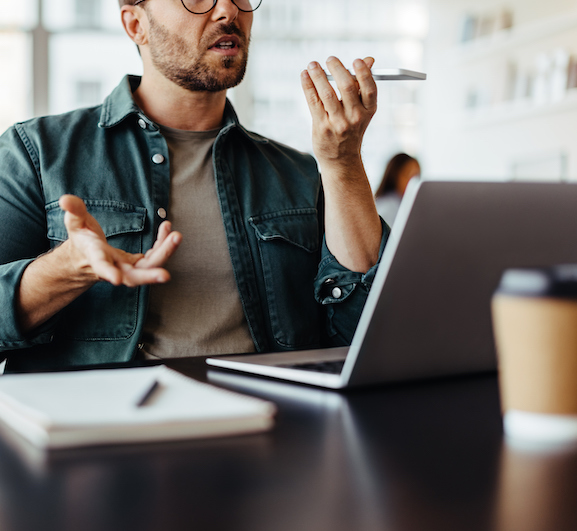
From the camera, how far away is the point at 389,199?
12.1 ft

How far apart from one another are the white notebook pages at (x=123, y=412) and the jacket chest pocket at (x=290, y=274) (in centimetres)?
72

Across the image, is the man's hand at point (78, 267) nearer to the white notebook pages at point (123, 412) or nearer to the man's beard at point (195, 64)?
the white notebook pages at point (123, 412)

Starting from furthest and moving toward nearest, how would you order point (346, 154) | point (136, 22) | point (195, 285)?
1. point (136, 22)
2. point (195, 285)
3. point (346, 154)

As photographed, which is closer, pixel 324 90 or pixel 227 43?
pixel 324 90

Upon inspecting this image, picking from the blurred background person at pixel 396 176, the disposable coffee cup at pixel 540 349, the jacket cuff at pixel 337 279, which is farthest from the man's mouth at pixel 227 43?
the blurred background person at pixel 396 176

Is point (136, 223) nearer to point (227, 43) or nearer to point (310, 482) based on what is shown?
point (227, 43)

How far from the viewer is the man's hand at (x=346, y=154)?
3.58 ft

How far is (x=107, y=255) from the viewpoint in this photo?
0.74m

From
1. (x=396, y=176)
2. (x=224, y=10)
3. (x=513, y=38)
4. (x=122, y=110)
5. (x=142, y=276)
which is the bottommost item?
(x=396, y=176)

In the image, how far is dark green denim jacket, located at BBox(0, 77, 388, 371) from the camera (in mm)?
1190

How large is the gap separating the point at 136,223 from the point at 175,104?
12.4 inches

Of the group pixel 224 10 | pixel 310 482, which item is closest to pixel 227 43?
pixel 224 10

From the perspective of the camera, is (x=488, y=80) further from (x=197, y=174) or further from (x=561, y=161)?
(x=197, y=174)

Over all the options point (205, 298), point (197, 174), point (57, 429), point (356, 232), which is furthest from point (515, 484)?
point (197, 174)
